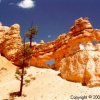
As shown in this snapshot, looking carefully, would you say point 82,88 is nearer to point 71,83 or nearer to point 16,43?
point 71,83

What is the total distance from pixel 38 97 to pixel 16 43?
2792 cm

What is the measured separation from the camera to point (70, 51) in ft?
138

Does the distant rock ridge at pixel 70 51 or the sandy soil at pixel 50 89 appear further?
the distant rock ridge at pixel 70 51

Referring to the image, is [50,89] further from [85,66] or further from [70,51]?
[70,51]

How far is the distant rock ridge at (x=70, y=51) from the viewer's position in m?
37.2

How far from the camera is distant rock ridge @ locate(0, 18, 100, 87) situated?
1464 inches

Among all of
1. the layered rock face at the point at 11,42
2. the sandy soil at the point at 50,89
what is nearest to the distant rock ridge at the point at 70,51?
the layered rock face at the point at 11,42

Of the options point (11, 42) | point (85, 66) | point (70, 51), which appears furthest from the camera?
point (11, 42)

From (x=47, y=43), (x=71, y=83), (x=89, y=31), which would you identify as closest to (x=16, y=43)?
(x=47, y=43)

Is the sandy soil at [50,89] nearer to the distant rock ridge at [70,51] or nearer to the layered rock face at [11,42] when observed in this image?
the distant rock ridge at [70,51]

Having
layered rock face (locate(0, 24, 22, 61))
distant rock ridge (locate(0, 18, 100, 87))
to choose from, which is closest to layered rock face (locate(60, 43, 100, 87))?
distant rock ridge (locate(0, 18, 100, 87))

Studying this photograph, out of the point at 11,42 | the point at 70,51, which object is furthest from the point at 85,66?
the point at 11,42

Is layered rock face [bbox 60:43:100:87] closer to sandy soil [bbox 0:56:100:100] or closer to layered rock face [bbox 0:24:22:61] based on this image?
sandy soil [bbox 0:56:100:100]

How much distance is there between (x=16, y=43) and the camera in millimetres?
62156
